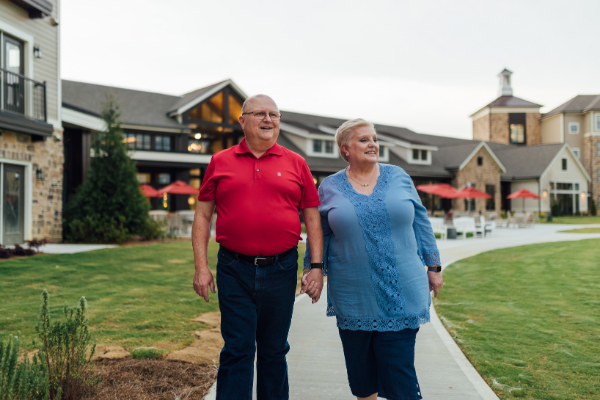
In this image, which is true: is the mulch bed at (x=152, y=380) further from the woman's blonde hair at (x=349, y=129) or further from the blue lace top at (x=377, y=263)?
the woman's blonde hair at (x=349, y=129)

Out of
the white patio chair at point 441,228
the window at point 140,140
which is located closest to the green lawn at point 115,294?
the white patio chair at point 441,228

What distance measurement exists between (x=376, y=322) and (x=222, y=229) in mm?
1060

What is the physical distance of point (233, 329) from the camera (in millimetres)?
2559

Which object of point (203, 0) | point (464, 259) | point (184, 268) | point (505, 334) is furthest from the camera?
point (203, 0)

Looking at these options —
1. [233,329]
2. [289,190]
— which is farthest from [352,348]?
[289,190]

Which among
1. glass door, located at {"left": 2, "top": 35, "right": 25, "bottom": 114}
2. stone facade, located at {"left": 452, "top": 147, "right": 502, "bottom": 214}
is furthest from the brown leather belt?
stone facade, located at {"left": 452, "top": 147, "right": 502, "bottom": 214}

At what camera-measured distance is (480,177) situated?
36812 millimetres

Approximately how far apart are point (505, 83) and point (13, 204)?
179ft

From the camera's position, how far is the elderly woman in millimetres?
2463

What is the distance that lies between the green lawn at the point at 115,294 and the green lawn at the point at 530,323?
10.3 feet

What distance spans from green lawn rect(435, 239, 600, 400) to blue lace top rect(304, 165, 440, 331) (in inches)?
59.2

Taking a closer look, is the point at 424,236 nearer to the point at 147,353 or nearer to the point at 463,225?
the point at 147,353

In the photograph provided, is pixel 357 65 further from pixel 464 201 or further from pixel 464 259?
pixel 464 259

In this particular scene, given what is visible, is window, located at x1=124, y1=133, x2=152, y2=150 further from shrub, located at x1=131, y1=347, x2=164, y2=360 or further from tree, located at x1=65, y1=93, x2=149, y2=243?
shrub, located at x1=131, y1=347, x2=164, y2=360
